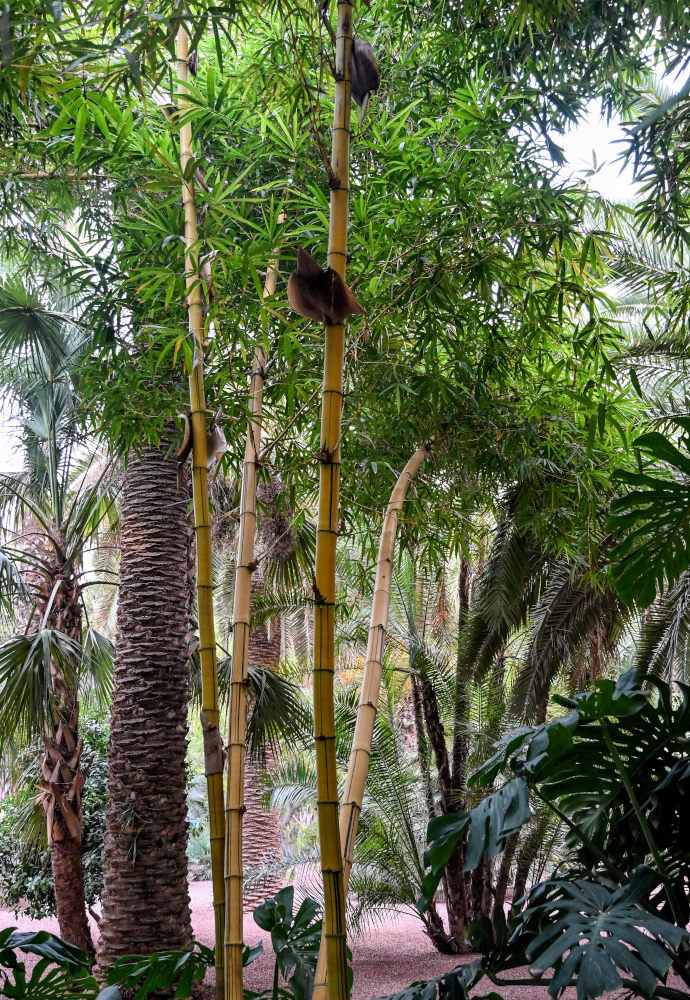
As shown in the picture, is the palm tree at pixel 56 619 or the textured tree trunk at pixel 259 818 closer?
the palm tree at pixel 56 619

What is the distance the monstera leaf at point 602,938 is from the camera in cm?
135

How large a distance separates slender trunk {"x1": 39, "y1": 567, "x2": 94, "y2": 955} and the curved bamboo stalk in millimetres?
3186

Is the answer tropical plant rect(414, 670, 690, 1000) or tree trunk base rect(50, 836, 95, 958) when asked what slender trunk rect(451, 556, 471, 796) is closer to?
tree trunk base rect(50, 836, 95, 958)

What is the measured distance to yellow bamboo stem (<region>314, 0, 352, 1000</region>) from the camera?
122cm

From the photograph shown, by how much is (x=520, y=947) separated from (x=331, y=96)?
220 centimetres

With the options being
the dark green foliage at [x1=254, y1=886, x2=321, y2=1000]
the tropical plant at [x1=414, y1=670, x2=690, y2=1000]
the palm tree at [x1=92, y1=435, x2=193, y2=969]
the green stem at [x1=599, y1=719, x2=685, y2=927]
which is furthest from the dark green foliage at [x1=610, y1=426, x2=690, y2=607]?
the palm tree at [x1=92, y1=435, x2=193, y2=969]

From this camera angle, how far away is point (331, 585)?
1269 mm

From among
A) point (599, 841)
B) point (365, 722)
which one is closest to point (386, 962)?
point (599, 841)

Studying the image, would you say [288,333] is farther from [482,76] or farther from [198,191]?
[482,76]

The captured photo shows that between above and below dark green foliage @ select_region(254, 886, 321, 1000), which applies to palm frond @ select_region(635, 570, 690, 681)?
above

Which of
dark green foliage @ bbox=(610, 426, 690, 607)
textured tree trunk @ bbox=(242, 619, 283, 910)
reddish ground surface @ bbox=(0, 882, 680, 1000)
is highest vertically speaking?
dark green foliage @ bbox=(610, 426, 690, 607)

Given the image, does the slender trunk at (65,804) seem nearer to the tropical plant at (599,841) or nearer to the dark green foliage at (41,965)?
the dark green foliage at (41,965)

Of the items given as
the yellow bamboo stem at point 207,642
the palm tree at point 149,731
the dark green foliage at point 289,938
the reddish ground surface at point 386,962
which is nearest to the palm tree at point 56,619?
the palm tree at point 149,731

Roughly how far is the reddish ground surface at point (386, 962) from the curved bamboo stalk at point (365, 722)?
3368mm
